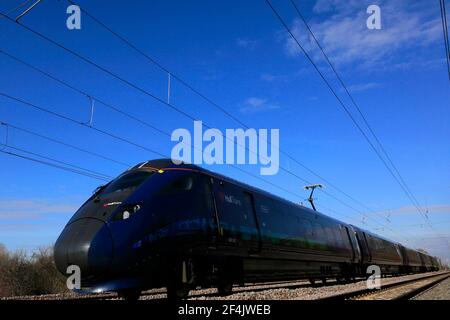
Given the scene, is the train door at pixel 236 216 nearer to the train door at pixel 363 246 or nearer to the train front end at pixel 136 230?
the train front end at pixel 136 230

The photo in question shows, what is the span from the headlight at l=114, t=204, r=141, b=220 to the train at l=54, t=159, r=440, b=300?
0.8 inches

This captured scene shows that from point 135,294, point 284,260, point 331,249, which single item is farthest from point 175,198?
point 331,249

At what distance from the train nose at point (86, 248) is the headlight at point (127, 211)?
13.6 inches

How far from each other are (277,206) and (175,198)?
6.22 meters

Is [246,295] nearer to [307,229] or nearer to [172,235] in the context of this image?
[172,235]

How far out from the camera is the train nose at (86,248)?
806 cm

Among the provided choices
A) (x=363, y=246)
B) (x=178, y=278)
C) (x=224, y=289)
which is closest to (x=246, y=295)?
(x=224, y=289)

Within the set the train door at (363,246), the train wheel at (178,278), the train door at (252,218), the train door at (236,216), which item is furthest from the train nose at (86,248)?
the train door at (363,246)

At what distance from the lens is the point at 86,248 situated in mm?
8180

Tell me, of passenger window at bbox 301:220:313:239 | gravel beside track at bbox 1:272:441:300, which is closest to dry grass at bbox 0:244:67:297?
gravel beside track at bbox 1:272:441:300

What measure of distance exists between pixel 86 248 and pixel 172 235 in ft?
5.61

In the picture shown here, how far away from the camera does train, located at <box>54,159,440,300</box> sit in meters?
8.20
